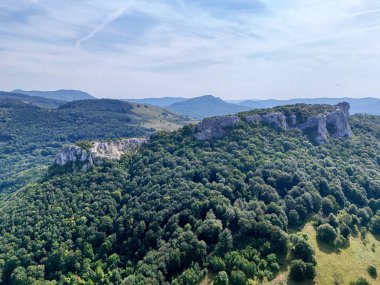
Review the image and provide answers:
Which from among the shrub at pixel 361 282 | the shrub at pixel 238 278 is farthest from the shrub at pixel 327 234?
the shrub at pixel 238 278

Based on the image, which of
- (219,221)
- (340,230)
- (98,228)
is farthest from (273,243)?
(98,228)

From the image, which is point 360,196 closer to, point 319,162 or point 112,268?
point 319,162

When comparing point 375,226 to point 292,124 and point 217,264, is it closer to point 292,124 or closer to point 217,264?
point 217,264

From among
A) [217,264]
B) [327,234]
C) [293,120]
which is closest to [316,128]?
[293,120]

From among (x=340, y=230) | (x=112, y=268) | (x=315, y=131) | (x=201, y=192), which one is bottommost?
(x=112, y=268)

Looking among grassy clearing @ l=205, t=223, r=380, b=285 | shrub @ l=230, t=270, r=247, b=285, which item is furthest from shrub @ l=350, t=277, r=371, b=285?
shrub @ l=230, t=270, r=247, b=285

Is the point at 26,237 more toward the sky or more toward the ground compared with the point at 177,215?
more toward the ground
